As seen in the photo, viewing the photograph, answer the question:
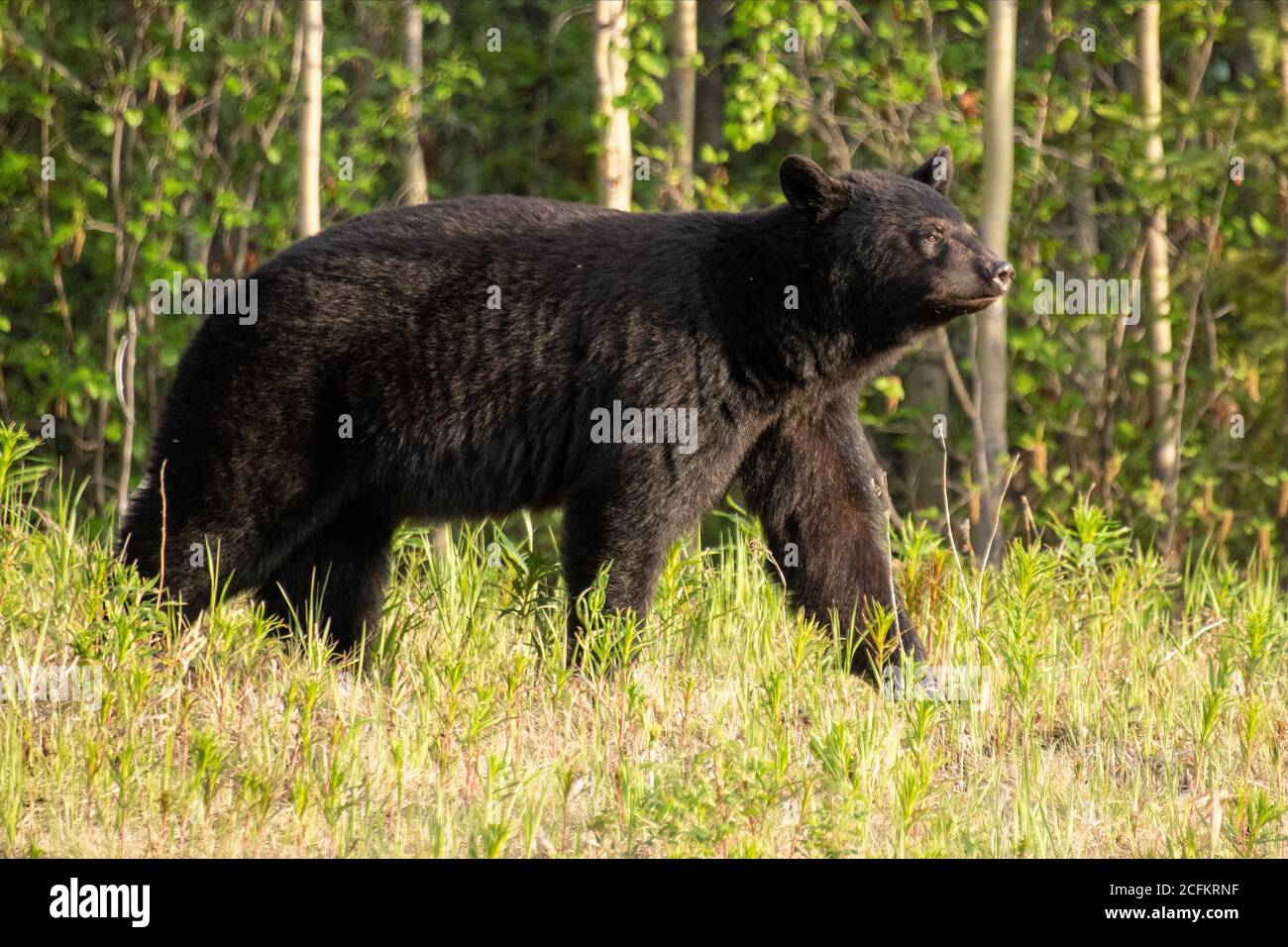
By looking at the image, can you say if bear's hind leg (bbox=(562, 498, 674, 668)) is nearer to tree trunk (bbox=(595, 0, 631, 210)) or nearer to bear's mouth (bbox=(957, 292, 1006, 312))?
bear's mouth (bbox=(957, 292, 1006, 312))

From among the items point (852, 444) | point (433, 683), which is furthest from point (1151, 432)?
point (433, 683)

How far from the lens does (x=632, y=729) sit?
4715 mm

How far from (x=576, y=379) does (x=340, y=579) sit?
3.79ft

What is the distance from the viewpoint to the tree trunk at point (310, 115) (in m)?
8.41

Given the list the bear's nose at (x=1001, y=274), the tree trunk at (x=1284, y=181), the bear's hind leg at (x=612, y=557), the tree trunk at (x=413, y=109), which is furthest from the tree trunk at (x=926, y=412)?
the bear's hind leg at (x=612, y=557)

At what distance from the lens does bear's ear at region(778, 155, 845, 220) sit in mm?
5461

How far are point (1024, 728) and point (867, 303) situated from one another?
1.54m

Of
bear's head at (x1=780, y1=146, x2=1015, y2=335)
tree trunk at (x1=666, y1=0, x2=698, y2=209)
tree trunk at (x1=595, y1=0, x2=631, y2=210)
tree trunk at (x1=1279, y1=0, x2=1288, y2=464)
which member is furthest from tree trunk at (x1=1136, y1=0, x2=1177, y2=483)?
bear's head at (x1=780, y1=146, x2=1015, y2=335)

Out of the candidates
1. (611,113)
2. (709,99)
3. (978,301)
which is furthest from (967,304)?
(709,99)

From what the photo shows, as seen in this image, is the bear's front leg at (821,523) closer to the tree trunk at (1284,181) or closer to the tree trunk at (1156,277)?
the tree trunk at (1284,181)

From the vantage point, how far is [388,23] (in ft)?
37.6

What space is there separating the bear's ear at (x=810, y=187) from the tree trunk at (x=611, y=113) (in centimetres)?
277
